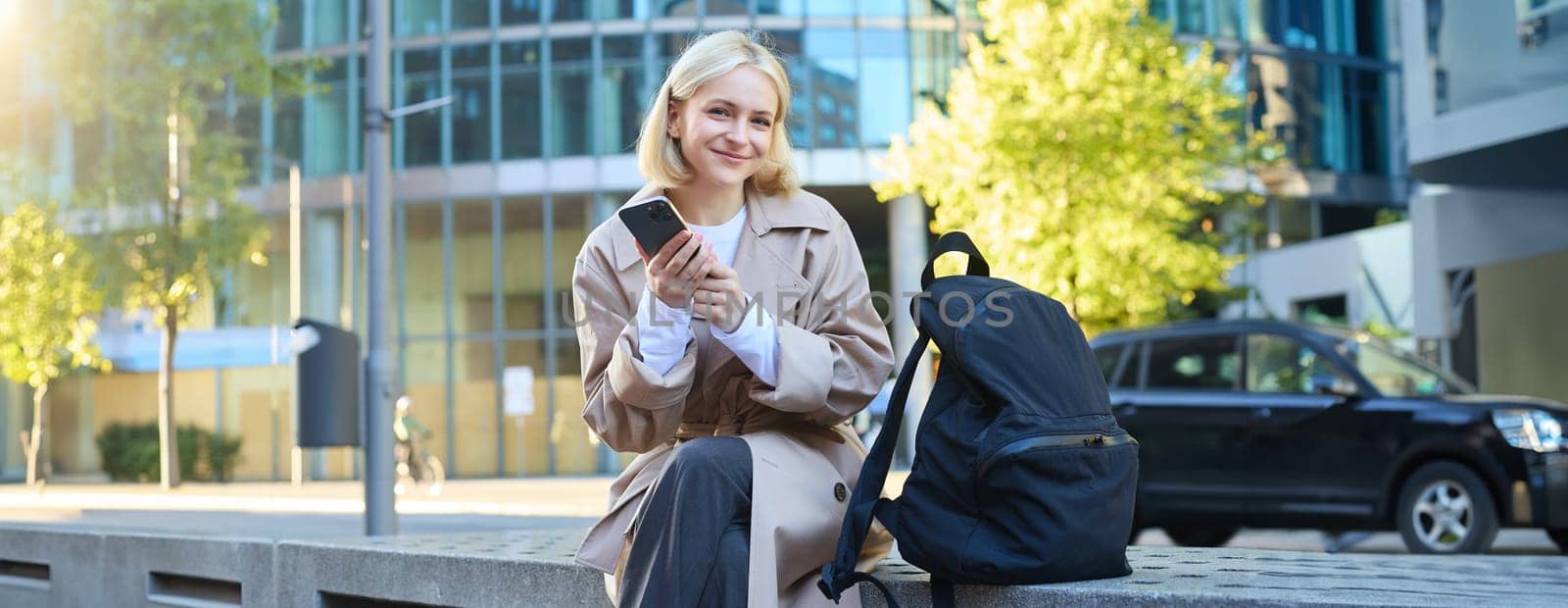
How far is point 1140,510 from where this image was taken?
10477 mm

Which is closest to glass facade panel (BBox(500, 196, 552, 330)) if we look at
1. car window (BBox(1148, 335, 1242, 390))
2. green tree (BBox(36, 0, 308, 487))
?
green tree (BBox(36, 0, 308, 487))

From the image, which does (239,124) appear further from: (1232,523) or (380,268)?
(1232,523)

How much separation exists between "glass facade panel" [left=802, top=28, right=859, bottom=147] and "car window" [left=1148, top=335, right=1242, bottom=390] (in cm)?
1802

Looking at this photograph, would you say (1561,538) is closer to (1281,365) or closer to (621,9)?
(1281,365)

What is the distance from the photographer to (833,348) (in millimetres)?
3229

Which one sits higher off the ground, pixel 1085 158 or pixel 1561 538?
pixel 1085 158

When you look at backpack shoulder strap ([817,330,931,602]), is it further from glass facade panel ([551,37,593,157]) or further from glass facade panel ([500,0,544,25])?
glass facade panel ([500,0,544,25])

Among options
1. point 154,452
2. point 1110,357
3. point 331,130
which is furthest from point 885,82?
point 1110,357

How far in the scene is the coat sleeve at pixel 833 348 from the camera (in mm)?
3070

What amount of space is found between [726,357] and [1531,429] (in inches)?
306

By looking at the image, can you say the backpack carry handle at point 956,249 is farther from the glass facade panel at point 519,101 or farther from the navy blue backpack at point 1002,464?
the glass facade panel at point 519,101

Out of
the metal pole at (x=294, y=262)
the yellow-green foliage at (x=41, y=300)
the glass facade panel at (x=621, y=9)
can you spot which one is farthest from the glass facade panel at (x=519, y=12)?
the yellow-green foliage at (x=41, y=300)

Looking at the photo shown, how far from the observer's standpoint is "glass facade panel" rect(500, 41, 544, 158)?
29141 mm

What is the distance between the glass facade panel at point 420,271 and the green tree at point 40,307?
37.2 feet
